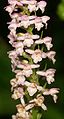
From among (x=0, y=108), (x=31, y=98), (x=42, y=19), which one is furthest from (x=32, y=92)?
(x=0, y=108)

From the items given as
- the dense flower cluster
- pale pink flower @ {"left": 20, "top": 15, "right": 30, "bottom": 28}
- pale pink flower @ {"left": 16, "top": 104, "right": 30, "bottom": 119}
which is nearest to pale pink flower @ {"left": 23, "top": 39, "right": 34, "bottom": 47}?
the dense flower cluster

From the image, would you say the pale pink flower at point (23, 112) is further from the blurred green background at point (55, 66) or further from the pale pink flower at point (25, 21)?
the blurred green background at point (55, 66)

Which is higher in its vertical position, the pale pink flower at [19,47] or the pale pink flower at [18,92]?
the pale pink flower at [19,47]

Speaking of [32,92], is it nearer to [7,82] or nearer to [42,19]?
[42,19]

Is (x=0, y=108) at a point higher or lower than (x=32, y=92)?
higher

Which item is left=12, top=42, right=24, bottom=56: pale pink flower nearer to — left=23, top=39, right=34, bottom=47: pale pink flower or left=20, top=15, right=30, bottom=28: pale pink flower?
left=23, top=39, right=34, bottom=47: pale pink flower

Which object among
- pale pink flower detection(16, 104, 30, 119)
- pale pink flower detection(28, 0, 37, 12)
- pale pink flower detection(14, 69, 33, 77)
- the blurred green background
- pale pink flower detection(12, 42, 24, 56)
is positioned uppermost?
the blurred green background

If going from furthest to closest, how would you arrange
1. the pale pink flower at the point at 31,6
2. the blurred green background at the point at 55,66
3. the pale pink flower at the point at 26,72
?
the blurred green background at the point at 55,66 < the pale pink flower at the point at 26,72 < the pale pink flower at the point at 31,6

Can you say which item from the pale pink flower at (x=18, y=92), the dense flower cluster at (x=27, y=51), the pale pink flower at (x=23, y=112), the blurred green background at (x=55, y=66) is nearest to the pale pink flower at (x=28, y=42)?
the dense flower cluster at (x=27, y=51)

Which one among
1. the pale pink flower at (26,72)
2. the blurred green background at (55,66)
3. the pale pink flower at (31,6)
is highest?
the blurred green background at (55,66)
